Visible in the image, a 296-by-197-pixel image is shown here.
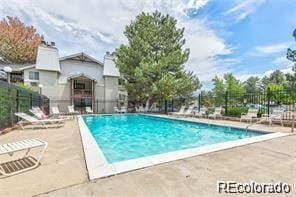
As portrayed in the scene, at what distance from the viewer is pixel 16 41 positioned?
32.8m

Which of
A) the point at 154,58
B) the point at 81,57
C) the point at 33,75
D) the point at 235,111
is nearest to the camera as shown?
the point at 235,111

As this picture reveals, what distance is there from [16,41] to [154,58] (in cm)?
2503

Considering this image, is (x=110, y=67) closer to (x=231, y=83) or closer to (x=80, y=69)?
(x=80, y=69)

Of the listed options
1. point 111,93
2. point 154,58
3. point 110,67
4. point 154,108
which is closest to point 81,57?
point 110,67

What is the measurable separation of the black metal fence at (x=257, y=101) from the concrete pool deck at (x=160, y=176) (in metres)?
→ 6.22

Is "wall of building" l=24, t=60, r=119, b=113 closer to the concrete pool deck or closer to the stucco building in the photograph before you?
the stucco building

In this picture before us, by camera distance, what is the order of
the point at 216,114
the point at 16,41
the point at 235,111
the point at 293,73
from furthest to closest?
the point at 16,41, the point at 293,73, the point at 216,114, the point at 235,111

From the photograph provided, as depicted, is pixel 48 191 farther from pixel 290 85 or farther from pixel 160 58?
pixel 160 58

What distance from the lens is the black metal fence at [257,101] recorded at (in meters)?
12.2

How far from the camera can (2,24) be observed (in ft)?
107

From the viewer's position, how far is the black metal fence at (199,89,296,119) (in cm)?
1220

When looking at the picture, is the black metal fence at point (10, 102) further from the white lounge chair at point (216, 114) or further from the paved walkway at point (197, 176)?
the white lounge chair at point (216, 114)

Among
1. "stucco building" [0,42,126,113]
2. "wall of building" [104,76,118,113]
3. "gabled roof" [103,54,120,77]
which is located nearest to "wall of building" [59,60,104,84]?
"stucco building" [0,42,126,113]

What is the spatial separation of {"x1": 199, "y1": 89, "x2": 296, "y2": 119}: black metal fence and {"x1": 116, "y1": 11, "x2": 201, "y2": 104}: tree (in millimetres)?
3578
